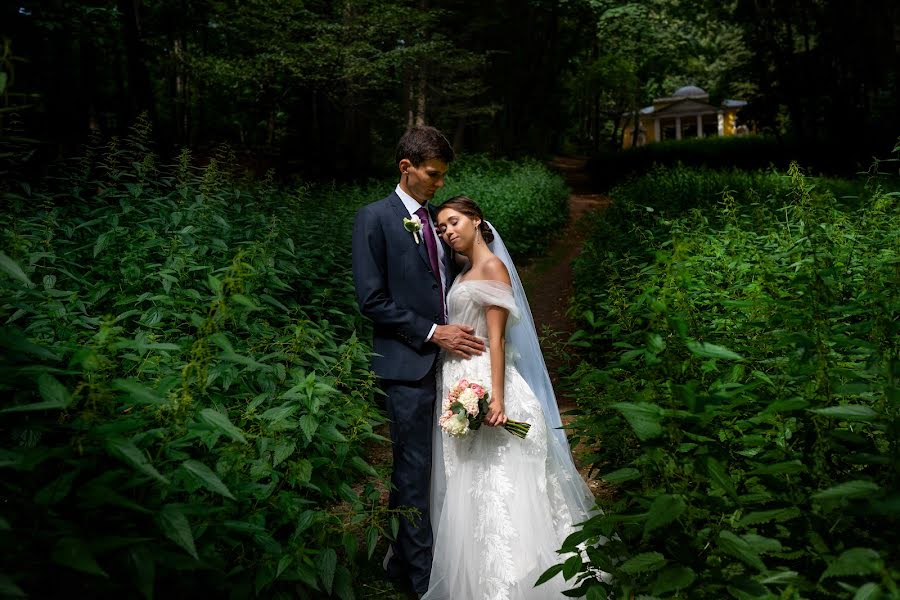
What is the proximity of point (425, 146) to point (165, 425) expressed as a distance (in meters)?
1.91

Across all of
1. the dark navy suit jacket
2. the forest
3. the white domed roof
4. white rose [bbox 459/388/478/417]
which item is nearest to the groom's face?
the dark navy suit jacket

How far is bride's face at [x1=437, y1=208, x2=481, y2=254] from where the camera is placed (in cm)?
353

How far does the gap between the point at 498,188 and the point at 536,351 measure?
1226 centimetres

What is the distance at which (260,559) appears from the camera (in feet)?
9.16

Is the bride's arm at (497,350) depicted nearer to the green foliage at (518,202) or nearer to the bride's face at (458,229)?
the bride's face at (458,229)

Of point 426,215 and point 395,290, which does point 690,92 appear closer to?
point 426,215

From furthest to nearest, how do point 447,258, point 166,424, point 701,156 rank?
point 701,156
point 447,258
point 166,424

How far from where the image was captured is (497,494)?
11.0 ft

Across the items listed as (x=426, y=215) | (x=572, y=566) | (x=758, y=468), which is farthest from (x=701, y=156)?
(x=572, y=566)

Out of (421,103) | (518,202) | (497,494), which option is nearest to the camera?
(497,494)

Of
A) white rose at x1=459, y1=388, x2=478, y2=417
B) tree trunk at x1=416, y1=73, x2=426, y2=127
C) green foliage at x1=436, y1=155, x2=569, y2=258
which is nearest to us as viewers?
white rose at x1=459, y1=388, x2=478, y2=417

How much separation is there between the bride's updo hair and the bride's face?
0.07ft

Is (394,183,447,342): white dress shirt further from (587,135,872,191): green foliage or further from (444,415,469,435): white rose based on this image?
(587,135,872,191): green foliage

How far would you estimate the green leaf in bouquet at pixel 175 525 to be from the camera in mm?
1901
